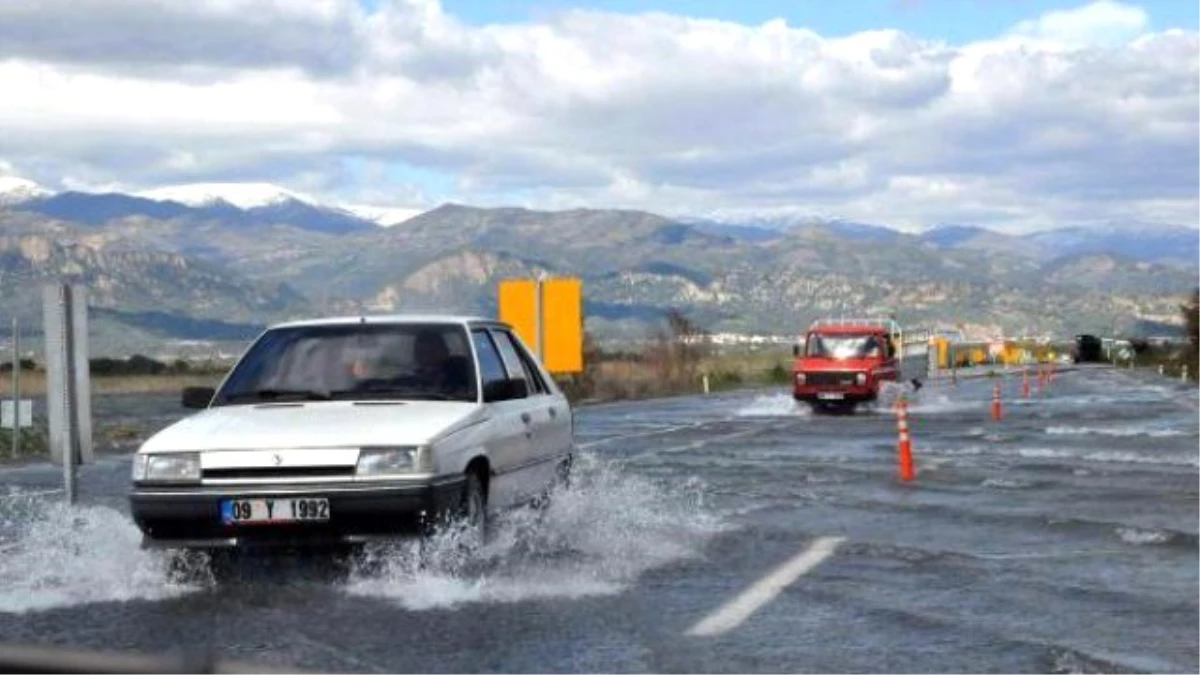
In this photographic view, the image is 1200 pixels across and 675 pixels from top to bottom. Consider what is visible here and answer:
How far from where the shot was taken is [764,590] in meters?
9.04

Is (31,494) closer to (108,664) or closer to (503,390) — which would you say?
(503,390)

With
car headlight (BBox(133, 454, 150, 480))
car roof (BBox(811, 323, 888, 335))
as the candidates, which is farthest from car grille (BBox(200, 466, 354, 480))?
car roof (BBox(811, 323, 888, 335))

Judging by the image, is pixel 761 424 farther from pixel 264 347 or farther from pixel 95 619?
pixel 95 619

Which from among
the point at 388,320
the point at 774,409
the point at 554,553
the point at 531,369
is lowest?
Answer: the point at 774,409

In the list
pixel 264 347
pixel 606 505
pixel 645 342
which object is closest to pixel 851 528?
pixel 606 505

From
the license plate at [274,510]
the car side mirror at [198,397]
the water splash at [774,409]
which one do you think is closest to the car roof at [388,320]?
→ the car side mirror at [198,397]

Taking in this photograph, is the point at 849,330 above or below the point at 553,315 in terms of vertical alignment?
below

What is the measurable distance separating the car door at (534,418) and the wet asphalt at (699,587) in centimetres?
30

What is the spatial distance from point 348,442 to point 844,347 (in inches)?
1067

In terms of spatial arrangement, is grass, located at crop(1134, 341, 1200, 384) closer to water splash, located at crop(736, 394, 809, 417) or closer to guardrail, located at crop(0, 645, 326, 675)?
water splash, located at crop(736, 394, 809, 417)

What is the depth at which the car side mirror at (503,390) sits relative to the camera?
399 inches

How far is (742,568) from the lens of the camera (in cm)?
992

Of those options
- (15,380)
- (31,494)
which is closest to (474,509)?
(31,494)

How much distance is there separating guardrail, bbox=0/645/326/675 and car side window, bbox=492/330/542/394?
25.9 feet
